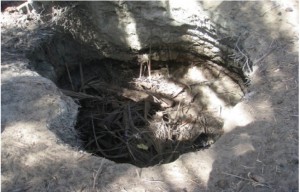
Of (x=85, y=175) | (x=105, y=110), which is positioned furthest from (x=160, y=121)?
(x=85, y=175)

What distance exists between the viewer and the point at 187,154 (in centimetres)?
309

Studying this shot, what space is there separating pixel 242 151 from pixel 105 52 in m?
2.54

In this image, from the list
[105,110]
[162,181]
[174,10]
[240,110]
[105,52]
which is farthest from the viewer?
[105,52]

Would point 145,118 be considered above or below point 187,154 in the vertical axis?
below

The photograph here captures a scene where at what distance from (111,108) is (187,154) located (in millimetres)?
1818

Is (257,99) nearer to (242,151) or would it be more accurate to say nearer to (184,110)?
(242,151)

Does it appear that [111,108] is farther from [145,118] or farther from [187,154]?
[187,154]

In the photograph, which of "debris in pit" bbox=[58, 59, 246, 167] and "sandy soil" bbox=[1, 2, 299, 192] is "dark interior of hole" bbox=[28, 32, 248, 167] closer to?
"debris in pit" bbox=[58, 59, 246, 167]

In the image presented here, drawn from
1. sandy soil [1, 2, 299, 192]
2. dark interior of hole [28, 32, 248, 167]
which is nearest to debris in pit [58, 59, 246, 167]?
dark interior of hole [28, 32, 248, 167]

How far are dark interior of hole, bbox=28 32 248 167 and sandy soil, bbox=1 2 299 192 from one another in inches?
26.2

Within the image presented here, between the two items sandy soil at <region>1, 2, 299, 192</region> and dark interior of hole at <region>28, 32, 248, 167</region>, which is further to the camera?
dark interior of hole at <region>28, 32, 248, 167</region>

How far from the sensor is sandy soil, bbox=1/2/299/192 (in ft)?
9.44

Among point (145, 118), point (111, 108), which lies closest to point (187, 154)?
point (145, 118)

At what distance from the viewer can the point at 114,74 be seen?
17.2ft
